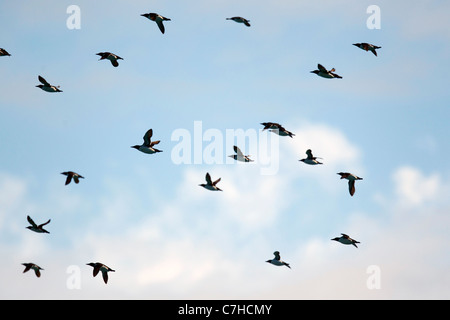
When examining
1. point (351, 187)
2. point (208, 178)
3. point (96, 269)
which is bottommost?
point (96, 269)

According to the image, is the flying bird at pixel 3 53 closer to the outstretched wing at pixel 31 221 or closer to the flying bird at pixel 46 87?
the flying bird at pixel 46 87

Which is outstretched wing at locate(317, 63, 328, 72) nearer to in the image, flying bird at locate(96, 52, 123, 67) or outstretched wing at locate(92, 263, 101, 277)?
flying bird at locate(96, 52, 123, 67)

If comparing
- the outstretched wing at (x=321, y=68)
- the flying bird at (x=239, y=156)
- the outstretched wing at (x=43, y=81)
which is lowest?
the flying bird at (x=239, y=156)

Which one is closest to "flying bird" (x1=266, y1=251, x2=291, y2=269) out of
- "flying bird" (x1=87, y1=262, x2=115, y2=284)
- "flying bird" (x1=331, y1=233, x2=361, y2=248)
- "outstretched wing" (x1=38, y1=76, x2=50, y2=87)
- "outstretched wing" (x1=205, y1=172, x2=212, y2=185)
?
"flying bird" (x1=331, y1=233, x2=361, y2=248)

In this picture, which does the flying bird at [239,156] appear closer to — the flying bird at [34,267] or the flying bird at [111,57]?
the flying bird at [111,57]

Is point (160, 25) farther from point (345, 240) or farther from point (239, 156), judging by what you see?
point (345, 240)

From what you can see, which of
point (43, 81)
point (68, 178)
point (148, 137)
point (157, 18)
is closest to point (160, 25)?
point (157, 18)

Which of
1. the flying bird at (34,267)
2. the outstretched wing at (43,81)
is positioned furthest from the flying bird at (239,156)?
the flying bird at (34,267)

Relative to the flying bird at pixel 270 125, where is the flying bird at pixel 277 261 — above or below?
below

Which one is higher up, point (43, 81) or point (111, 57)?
point (111, 57)

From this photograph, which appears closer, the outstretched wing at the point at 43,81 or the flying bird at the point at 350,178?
the outstretched wing at the point at 43,81
